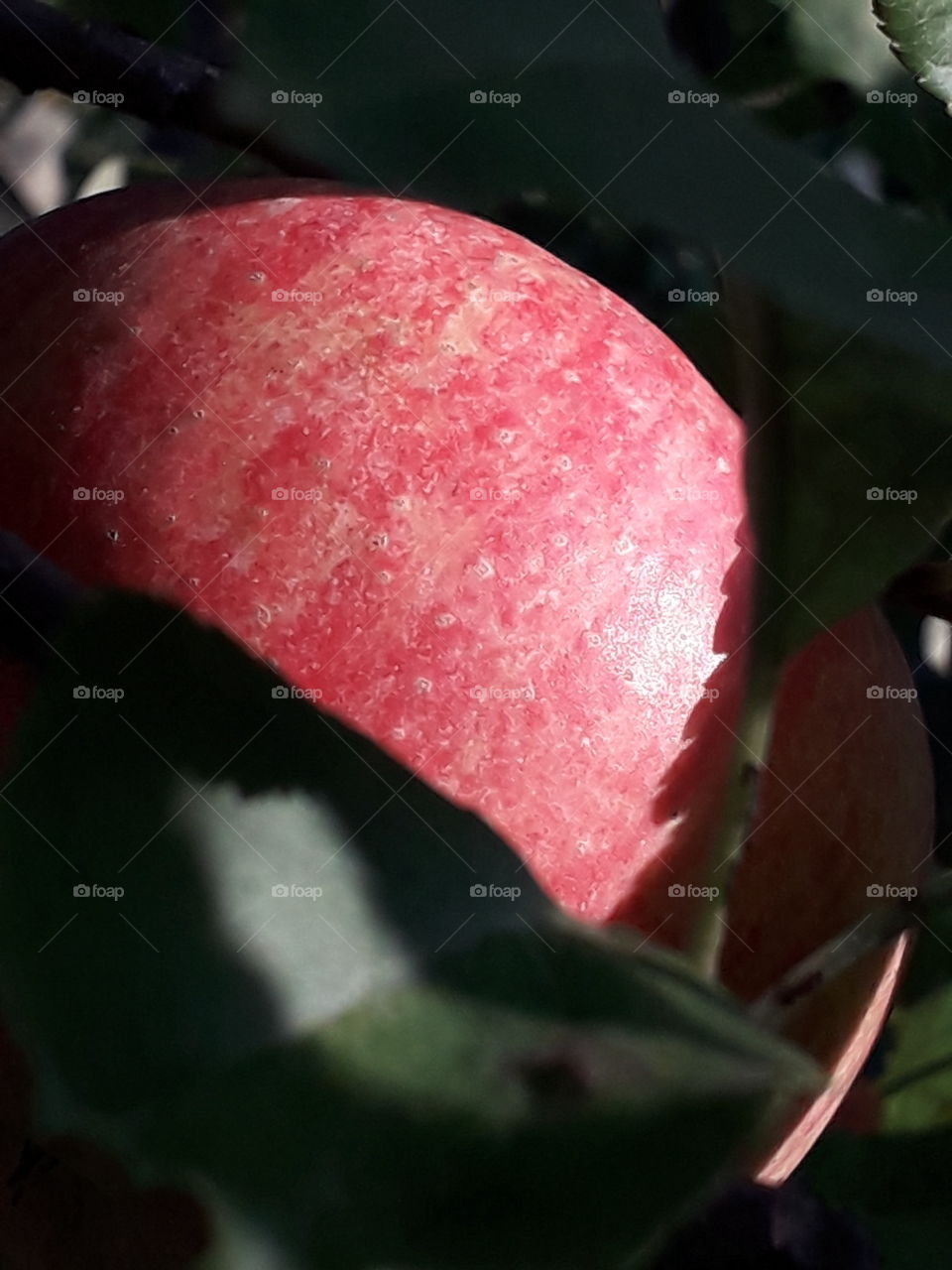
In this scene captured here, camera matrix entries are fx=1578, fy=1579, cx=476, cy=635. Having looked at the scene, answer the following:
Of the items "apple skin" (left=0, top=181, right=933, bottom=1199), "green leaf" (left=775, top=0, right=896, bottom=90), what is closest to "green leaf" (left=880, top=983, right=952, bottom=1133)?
"apple skin" (left=0, top=181, right=933, bottom=1199)

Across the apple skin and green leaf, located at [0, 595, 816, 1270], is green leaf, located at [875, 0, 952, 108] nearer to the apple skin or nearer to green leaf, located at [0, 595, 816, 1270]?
the apple skin

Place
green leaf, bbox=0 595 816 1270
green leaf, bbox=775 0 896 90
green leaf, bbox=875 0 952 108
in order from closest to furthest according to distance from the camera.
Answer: green leaf, bbox=0 595 816 1270 < green leaf, bbox=875 0 952 108 < green leaf, bbox=775 0 896 90

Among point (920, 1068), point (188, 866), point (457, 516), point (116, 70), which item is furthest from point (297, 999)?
point (920, 1068)

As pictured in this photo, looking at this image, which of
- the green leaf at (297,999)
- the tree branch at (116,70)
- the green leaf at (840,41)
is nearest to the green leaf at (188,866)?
the green leaf at (297,999)

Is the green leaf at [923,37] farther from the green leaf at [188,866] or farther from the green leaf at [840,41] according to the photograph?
the green leaf at [188,866]

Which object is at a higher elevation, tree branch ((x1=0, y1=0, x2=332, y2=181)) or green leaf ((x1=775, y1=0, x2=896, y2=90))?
green leaf ((x1=775, y1=0, x2=896, y2=90))

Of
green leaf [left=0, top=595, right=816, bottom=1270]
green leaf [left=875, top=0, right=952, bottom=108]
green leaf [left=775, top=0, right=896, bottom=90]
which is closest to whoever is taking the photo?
green leaf [left=0, top=595, right=816, bottom=1270]

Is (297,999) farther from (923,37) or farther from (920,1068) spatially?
(920,1068)

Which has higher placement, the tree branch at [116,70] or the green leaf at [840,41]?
the green leaf at [840,41]
